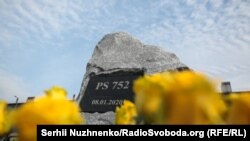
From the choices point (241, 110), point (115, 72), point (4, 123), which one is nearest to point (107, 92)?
point (115, 72)

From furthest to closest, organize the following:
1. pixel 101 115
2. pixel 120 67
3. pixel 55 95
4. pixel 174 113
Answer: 1. pixel 120 67
2. pixel 101 115
3. pixel 55 95
4. pixel 174 113

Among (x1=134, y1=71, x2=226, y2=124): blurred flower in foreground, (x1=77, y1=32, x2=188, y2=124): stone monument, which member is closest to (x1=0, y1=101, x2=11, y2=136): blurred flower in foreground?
(x1=134, y1=71, x2=226, y2=124): blurred flower in foreground

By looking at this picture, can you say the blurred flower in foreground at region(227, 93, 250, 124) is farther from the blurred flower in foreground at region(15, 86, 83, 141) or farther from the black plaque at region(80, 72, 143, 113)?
the black plaque at region(80, 72, 143, 113)

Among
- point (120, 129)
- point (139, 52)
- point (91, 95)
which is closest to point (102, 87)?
point (91, 95)

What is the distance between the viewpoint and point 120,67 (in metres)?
6.37

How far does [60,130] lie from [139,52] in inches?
248

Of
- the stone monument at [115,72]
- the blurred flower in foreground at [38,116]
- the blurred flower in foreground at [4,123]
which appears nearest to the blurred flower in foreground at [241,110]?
the blurred flower in foreground at [38,116]

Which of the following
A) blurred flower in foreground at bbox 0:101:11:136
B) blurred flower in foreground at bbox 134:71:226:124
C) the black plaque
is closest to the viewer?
blurred flower in foreground at bbox 134:71:226:124

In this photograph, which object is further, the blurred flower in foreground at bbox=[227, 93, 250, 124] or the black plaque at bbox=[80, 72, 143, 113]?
the black plaque at bbox=[80, 72, 143, 113]

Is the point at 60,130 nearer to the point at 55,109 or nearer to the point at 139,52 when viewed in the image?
the point at 55,109

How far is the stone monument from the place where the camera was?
235 inches

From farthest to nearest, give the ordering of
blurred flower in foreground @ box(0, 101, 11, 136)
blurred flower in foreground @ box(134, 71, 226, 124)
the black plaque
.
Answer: the black plaque
blurred flower in foreground @ box(0, 101, 11, 136)
blurred flower in foreground @ box(134, 71, 226, 124)
